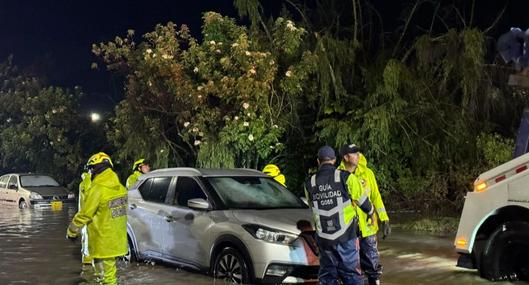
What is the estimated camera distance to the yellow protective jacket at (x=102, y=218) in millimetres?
6266

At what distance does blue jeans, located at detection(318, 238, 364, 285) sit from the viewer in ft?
20.1

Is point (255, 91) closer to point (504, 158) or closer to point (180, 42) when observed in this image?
point (180, 42)

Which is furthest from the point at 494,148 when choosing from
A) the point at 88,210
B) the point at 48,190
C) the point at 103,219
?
the point at 48,190

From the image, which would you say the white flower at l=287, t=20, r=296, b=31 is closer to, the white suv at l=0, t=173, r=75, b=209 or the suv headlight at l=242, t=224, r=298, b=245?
the suv headlight at l=242, t=224, r=298, b=245

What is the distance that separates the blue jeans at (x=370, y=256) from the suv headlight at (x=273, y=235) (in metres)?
0.80

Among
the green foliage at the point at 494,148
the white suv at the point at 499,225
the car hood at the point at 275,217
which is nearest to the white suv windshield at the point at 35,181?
the green foliage at the point at 494,148

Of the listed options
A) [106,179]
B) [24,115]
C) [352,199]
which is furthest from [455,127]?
[24,115]

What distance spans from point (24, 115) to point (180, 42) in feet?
59.6

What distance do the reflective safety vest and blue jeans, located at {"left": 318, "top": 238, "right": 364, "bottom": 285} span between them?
8cm

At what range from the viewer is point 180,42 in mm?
16859

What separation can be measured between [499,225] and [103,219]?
4.40 metres

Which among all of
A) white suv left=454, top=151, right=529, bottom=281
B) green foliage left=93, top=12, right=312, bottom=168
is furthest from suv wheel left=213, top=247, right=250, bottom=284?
green foliage left=93, top=12, right=312, bottom=168

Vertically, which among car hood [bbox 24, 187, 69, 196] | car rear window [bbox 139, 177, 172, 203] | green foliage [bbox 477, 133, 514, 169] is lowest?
car hood [bbox 24, 187, 69, 196]

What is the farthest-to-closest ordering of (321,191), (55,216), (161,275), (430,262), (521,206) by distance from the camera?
(55,216), (430,262), (161,275), (521,206), (321,191)
